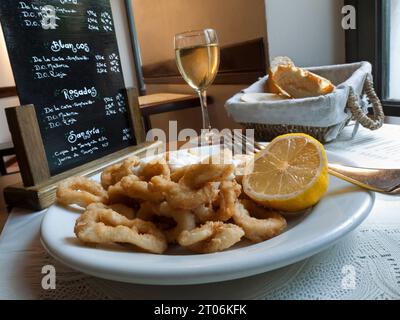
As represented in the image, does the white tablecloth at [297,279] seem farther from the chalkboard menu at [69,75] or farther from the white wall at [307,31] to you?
the white wall at [307,31]

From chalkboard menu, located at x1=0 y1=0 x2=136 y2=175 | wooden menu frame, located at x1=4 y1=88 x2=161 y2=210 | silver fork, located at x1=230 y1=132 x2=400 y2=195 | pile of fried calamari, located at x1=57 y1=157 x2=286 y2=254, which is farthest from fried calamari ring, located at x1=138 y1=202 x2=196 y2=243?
chalkboard menu, located at x1=0 y1=0 x2=136 y2=175

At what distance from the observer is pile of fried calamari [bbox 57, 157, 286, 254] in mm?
450

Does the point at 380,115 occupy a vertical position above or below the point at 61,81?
below

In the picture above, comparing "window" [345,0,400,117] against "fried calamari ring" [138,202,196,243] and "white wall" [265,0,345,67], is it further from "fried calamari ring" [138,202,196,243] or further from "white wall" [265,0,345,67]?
"fried calamari ring" [138,202,196,243]

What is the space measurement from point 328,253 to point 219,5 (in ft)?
5.69

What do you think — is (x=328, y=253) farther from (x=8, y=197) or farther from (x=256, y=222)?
(x=8, y=197)

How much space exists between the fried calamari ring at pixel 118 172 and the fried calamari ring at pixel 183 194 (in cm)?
18

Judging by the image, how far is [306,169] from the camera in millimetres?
552

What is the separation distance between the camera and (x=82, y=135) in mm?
1017

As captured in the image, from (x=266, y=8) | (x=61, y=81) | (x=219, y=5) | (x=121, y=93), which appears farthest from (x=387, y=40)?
(x=61, y=81)

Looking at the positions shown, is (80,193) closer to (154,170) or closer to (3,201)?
(154,170)

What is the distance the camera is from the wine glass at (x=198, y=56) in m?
1.18

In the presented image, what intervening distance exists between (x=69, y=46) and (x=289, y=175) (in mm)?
768
